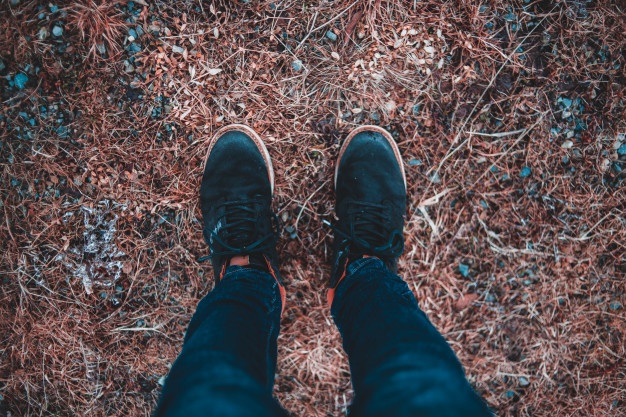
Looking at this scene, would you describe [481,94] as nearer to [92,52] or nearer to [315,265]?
[315,265]

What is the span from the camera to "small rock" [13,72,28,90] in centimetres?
181

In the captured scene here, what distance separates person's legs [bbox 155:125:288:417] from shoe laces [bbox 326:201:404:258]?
1.30 feet

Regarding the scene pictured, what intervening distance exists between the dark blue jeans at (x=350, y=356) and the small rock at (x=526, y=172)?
36.7 inches

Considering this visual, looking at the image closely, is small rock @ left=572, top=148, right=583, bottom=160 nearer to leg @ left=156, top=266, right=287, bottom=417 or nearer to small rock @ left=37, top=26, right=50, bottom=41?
leg @ left=156, top=266, right=287, bottom=417

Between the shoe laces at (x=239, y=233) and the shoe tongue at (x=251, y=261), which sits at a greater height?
A: the shoe laces at (x=239, y=233)

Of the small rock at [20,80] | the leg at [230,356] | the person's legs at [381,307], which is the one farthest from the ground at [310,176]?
the leg at [230,356]

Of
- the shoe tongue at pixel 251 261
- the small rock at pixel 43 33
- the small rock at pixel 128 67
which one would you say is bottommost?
the shoe tongue at pixel 251 261

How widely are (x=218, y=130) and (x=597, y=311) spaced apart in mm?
2242

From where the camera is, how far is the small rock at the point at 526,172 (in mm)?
1903

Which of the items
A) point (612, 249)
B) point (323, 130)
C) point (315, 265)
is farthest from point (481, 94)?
point (315, 265)

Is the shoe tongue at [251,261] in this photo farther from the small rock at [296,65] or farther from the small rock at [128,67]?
the small rock at [128,67]

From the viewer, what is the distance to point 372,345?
1.25 meters

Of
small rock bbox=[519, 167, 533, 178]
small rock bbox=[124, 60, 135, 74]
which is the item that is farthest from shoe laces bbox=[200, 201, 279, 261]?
small rock bbox=[519, 167, 533, 178]

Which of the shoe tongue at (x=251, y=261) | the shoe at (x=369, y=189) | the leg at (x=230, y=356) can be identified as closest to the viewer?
the leg at (x=230, y=356)
